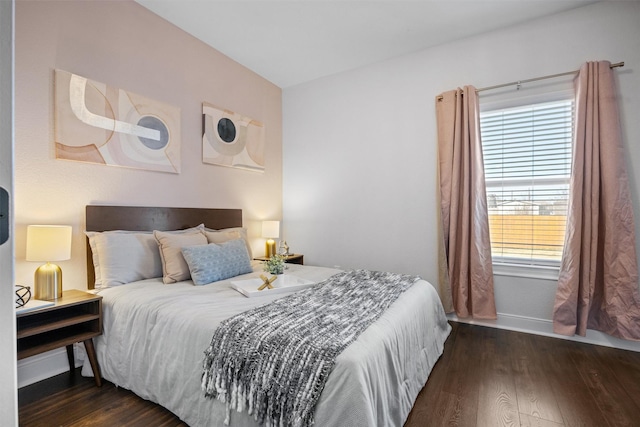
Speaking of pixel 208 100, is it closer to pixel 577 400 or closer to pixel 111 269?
pixel 111 269

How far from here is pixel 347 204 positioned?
392 centimetres

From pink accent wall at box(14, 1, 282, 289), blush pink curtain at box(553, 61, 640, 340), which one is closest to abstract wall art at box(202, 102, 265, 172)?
pink accent wall at box(14, 1, 282, 289)

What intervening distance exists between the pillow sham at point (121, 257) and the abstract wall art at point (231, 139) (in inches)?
45.5

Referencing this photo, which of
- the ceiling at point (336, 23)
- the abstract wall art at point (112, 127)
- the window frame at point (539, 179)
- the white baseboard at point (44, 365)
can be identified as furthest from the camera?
the window frame at point (539, 179)

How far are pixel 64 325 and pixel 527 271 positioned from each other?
3.67 metres

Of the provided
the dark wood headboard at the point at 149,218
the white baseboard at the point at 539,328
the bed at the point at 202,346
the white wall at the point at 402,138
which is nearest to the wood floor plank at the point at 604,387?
the white baseboard at the point at 539,328

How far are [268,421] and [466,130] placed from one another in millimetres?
2911

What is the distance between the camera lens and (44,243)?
190 centimetres

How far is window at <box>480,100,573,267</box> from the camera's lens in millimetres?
2832

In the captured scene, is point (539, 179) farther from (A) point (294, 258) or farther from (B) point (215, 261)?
(B) point (215, 261)

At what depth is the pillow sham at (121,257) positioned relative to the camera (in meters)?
2.27

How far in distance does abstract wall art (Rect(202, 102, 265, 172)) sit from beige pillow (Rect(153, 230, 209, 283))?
1.04m

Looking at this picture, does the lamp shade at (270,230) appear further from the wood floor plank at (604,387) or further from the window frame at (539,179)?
the wood floor plank at (604,387)

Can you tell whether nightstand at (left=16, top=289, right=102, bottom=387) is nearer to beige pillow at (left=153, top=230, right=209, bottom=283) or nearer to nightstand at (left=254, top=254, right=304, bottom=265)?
beige pillow at (left=153, top=230, right=209, bottom=283)
